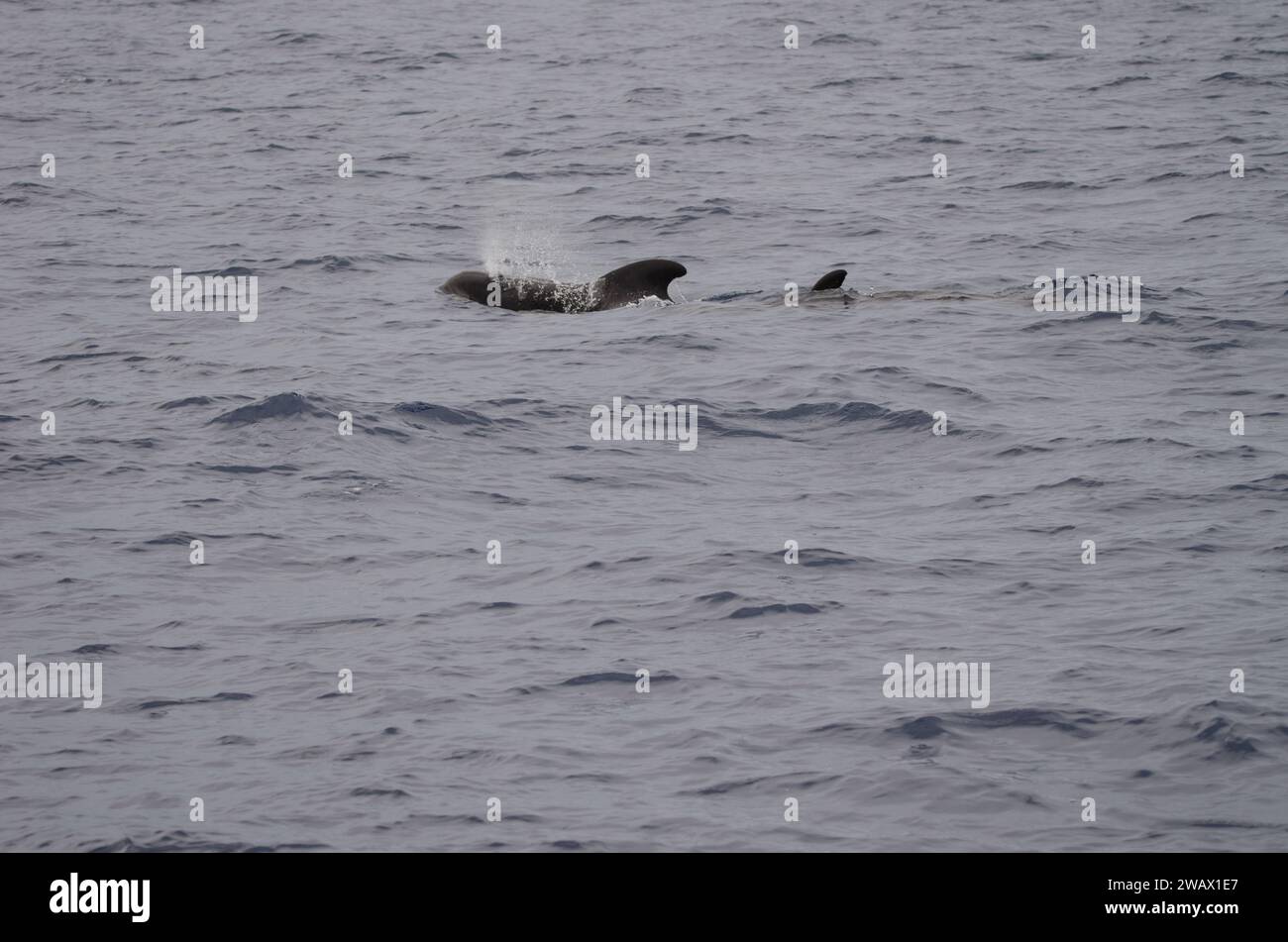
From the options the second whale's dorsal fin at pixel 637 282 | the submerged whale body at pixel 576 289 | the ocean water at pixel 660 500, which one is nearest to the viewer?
the ocean water at pixel 660 500

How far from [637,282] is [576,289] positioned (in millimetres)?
973

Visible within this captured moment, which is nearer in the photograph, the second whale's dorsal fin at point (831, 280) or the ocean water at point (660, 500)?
the ocean water at point (660, 500)

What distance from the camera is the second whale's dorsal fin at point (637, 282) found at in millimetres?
21531

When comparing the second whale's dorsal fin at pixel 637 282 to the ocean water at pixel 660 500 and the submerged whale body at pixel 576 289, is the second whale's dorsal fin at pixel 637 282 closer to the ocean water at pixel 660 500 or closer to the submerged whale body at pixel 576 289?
the submerged whale body at pixel 576 289

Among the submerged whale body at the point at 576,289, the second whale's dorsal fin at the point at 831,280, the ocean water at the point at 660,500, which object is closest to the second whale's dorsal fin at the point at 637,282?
the submerged whale body at the point at 576,289

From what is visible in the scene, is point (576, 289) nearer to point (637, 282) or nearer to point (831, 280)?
point (637, 282)

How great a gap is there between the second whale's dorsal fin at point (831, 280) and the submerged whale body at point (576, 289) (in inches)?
65.2

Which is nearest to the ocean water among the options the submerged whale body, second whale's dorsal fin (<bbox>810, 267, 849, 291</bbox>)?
second whale's dorsal fin (<bbox>810, 267, 849, 291</bbox>)

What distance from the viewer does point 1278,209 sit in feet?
88.0

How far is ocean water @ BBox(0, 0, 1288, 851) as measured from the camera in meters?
9.56

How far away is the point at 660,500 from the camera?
14.7 meters

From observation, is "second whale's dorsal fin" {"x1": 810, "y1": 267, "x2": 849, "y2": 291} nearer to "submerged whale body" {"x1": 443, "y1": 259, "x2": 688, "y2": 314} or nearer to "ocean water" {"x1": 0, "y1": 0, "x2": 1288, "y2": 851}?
"ocean water" {"x1": 0, "y1": 0, "x2": 1288, "y2": 851}

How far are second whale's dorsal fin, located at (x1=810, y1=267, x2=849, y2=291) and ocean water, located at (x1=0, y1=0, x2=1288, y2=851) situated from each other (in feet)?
0.85
